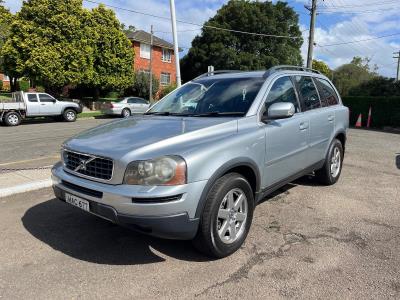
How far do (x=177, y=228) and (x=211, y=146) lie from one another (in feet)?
2.66

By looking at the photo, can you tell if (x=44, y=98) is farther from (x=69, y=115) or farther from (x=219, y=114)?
(x=219, y=114)

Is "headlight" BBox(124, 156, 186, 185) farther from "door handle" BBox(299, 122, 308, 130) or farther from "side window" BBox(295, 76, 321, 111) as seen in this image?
"side window" BBox(295, 76, 321, 111)

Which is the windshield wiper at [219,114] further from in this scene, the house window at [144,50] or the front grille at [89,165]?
the house window at [144,50]

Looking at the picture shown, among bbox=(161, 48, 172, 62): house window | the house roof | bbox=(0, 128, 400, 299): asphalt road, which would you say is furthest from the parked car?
bbox=(161, 48, 172, 62): house window

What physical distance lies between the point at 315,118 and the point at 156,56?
4190cm

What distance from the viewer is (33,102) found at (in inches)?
802

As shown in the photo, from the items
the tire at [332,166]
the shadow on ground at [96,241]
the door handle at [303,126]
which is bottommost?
the shadow on ground at [96,241]

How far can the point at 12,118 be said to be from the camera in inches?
756

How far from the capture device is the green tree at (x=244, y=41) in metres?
43.2

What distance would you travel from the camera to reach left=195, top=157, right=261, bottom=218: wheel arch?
344cm

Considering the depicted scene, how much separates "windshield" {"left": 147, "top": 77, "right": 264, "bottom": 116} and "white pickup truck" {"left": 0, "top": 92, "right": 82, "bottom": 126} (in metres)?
16.3

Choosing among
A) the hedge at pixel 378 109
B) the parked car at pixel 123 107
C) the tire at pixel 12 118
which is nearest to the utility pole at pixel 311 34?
the hedge at pixel 378 109

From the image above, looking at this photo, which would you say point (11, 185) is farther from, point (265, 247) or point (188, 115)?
point (265, 247)

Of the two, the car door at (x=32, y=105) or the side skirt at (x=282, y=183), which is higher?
the side skirt at (x=282, y=183)
